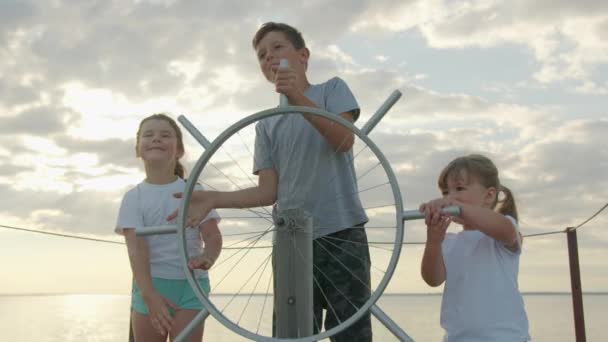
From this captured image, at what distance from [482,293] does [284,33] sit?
0.97 meters

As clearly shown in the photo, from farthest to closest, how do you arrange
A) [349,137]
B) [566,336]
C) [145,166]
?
[566,336] → [145,166] → [349,137]

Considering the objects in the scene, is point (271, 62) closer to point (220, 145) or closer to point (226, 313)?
point (220, 145)

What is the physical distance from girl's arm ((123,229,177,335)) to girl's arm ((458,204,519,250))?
0.99 metres

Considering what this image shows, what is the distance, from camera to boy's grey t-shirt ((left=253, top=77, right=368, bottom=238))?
6.52ft

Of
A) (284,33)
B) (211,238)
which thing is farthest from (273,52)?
(211,238)

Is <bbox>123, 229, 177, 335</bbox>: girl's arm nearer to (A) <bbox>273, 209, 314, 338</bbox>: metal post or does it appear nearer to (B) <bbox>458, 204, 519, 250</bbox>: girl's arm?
(A) <bbox>273, 209, 314, 338</bbox>: metal post

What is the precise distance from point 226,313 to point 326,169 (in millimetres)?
501

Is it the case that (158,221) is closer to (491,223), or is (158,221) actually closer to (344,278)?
(344,278)

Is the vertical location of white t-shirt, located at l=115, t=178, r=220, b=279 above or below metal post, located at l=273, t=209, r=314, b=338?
above

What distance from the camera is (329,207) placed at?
1988 millimetres

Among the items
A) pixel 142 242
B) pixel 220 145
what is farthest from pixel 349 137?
pixel 142 242

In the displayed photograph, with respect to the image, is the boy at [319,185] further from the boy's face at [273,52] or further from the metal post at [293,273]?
the metal post at [293,273]

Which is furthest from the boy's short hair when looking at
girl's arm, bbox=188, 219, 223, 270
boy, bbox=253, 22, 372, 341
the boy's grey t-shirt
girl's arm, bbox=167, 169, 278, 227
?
girl's arm, bbox=188, 219, 223, 270

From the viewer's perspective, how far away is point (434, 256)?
1.92 m
